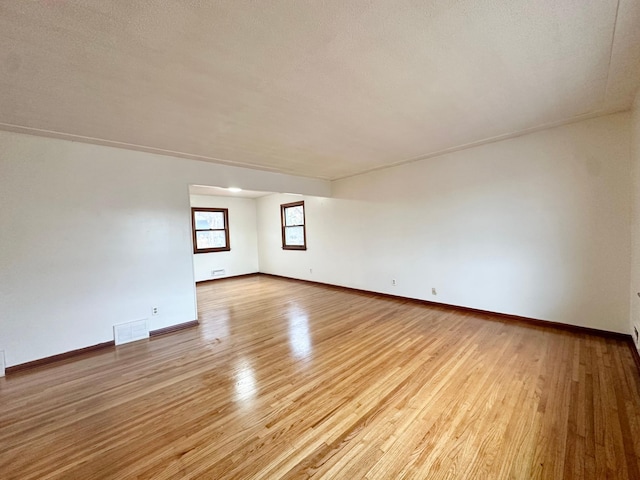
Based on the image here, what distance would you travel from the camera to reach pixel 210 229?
7.48m

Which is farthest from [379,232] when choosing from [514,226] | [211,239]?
[211,239]

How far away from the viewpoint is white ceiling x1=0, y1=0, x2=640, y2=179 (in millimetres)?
1406

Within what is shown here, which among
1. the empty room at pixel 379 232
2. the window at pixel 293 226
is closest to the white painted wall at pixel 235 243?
the window at pixel 293 226

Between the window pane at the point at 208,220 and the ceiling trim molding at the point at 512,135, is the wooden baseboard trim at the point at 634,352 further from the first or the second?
the window pane at the point at 208,220

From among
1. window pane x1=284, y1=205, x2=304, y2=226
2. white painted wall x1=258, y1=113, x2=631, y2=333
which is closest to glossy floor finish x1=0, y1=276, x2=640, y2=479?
white painted wall x1=258, y1=113, x2=631, y2=333

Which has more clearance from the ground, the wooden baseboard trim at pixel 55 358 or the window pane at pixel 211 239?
the window pane at pixel 211 239

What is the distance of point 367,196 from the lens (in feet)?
17.6

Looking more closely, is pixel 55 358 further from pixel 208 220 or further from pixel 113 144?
pixel 208 220

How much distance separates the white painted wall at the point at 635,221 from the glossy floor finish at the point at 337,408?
0.44 m

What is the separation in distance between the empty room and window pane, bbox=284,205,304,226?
209 cm

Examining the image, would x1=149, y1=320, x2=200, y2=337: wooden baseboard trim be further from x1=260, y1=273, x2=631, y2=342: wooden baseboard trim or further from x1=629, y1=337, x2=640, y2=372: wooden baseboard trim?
x1=629, y1=337, x2=640, y2=372: wooden baseboard trim

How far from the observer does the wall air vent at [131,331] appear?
11.0 feet

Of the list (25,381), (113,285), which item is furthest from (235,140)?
(25,381)

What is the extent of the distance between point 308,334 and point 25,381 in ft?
9.62
